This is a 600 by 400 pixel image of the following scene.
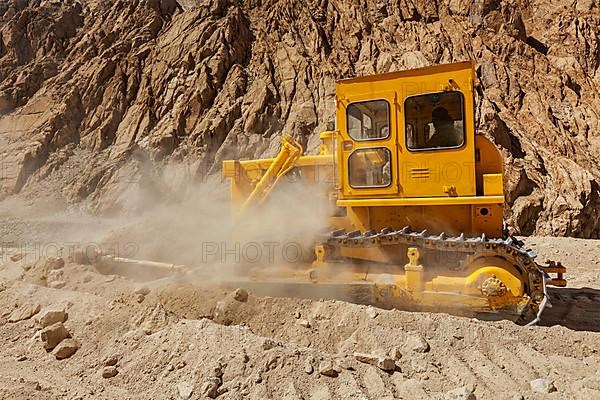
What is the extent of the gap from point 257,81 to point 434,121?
58.1 ft

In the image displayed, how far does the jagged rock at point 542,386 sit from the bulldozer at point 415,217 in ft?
3.74

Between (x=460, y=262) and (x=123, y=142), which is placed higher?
(x=123, y=142)


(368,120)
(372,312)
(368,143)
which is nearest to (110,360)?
(372,312)

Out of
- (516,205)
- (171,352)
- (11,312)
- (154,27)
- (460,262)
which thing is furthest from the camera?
(154,27)

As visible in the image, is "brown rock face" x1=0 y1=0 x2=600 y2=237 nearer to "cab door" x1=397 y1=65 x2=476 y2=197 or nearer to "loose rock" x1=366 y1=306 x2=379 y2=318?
"cab door" x1=397 y1=65 x2=476 y2=197

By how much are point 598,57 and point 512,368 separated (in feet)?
73.9

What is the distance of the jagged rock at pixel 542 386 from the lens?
10.9ft

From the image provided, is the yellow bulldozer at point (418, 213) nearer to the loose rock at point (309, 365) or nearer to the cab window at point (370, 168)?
the cab window at point (370, 168)

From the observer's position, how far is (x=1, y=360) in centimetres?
429

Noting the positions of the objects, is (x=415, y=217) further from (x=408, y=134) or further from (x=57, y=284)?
(x=57, y=284)

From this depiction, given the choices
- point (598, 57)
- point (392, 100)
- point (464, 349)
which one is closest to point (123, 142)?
point (392, 100)

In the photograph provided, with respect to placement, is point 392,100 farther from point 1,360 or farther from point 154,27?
point 154,27

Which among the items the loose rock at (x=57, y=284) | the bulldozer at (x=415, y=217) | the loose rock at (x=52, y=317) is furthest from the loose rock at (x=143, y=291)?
the loose rock at (x=57, y=284)

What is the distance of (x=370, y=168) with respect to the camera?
5363 mm
